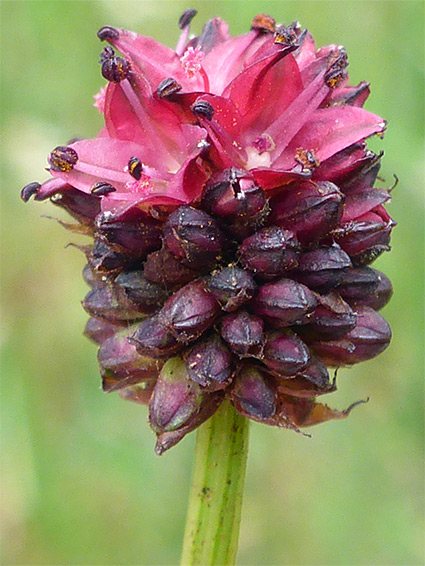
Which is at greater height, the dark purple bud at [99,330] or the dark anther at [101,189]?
the dark anther at [101,189]

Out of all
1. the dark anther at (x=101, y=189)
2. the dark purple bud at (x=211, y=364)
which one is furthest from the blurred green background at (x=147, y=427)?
the dark purple bud at (x=211, y=364)

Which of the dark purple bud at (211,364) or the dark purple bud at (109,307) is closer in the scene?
the dark purple bud at (211,364)

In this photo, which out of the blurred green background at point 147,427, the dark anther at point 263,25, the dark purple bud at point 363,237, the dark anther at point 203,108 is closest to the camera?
the dark anther at point 203,108

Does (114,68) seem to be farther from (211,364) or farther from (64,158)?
(211,364)

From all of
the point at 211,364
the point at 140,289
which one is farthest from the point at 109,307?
the point at 211,364

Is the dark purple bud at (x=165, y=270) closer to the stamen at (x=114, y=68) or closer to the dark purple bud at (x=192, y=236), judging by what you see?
the dark purple bud at (x=192, y=236)

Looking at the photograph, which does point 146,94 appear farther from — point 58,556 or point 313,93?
point 58,556

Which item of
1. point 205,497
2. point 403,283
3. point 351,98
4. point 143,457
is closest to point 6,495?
point 143,457

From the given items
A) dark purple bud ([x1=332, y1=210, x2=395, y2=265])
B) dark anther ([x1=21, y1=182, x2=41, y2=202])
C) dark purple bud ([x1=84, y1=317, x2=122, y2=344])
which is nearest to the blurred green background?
dark purple bud ([x1=84, y1=317, x2=122, y2=344])
